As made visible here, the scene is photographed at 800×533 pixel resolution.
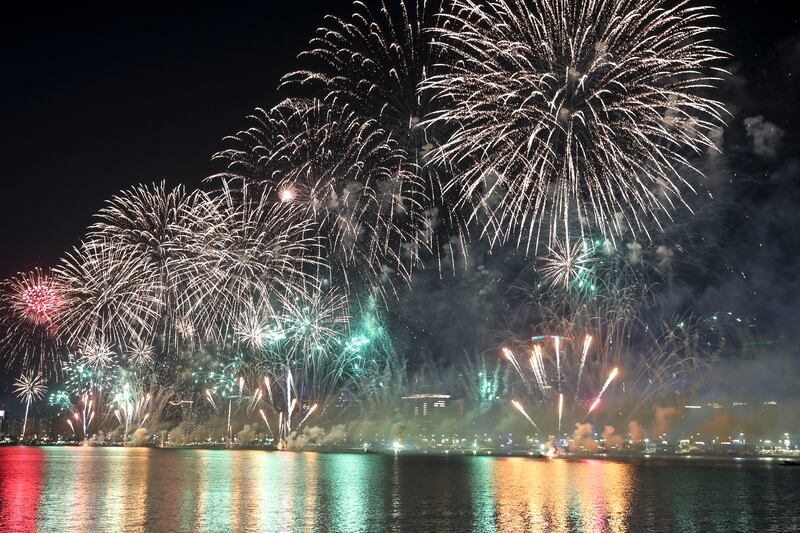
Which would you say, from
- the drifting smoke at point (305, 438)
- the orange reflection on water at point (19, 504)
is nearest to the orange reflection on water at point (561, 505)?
the orange reflection on water at point (19, 504)

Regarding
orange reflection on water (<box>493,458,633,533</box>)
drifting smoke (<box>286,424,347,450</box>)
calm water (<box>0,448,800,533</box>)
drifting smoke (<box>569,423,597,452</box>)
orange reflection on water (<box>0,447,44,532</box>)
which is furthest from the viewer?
drifting smoke (<box>569,423,597,452</box>)

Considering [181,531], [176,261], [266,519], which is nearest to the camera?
[181,531]

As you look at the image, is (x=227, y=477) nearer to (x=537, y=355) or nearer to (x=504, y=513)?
(x=504, y=513)

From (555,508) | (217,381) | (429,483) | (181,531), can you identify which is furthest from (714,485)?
(217,381)

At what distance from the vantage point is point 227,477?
67062 mm

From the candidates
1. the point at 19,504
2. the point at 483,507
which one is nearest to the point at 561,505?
the point at 483,507

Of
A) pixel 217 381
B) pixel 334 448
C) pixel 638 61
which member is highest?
pixel 638 61

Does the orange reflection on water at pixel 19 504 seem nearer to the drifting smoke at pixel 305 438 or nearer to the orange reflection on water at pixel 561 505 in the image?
the orange reflection on water at pixel 561 505

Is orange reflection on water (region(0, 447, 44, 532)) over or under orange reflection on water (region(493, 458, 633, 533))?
over

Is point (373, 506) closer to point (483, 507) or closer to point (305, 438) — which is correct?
point (483, 507)

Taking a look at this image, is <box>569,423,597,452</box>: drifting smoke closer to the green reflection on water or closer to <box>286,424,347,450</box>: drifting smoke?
<box>286,424,347,450</box>: drifting smoke

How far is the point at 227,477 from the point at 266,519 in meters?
35.0

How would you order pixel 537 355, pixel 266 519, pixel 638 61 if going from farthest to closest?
pixel 537 355
pixel 638 61
pixel 266 519

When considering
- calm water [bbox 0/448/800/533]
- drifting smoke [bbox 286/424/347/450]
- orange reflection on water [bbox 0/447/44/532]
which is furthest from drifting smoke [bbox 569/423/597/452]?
orange reflection on water [bbox 0/447/44/532]
